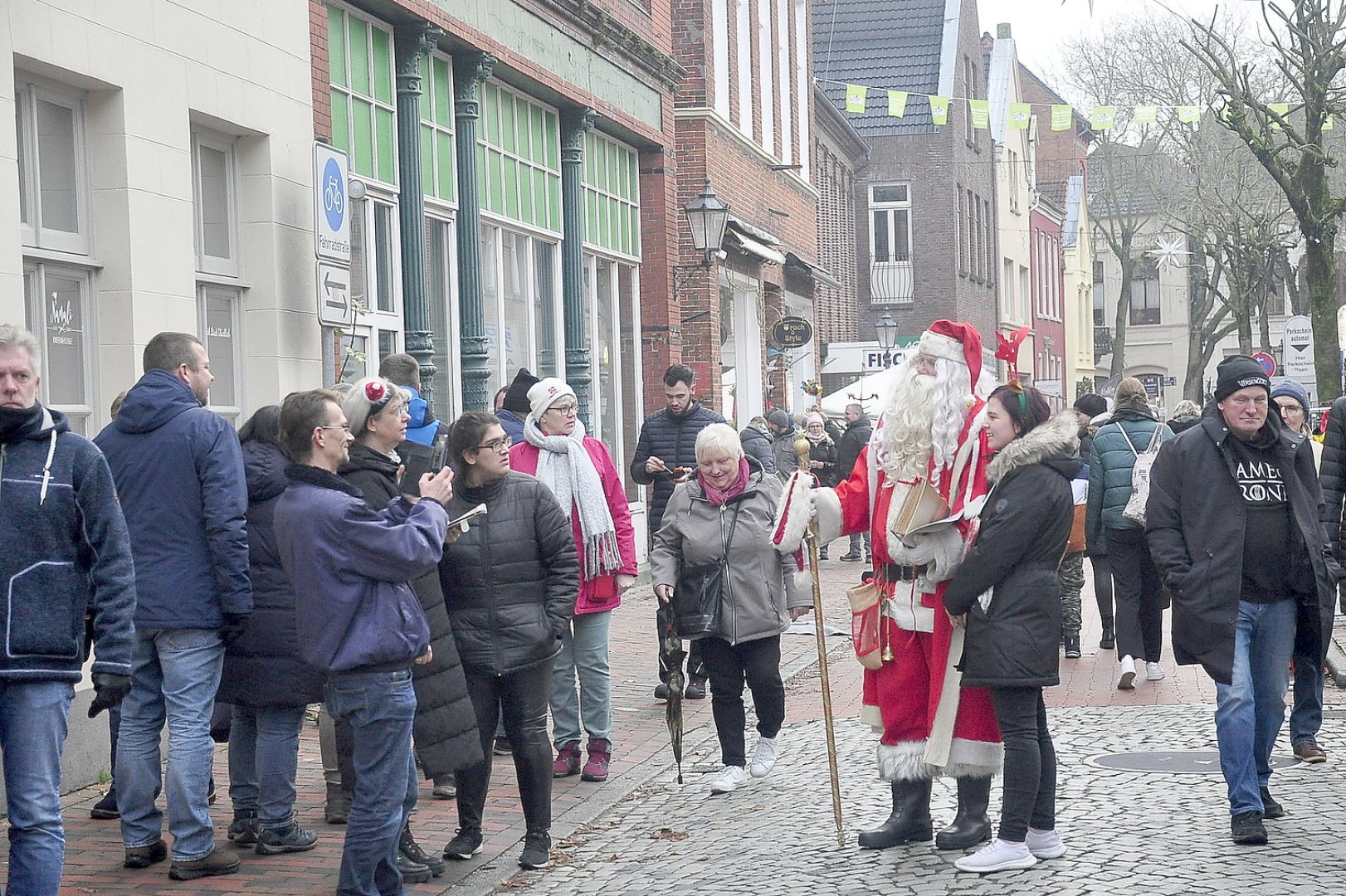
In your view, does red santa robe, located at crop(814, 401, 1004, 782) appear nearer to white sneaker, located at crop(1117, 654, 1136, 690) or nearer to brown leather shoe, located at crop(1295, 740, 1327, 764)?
brown leather shoe, located at crop(1295, 740, 1327, 764)

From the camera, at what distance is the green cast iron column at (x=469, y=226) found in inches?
542

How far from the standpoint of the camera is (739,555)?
7.90m

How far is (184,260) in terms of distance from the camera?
363 inches

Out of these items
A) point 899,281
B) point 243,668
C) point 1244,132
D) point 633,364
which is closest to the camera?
point 243,668

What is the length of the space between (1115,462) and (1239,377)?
4001 mm

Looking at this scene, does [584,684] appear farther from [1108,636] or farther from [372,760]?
[1108,636]

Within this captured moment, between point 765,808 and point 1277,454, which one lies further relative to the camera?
point 765,808

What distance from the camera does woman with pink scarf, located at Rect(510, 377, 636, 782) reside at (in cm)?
814

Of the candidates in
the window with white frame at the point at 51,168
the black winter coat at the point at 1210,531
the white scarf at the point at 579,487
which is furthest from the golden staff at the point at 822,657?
the window with white frame at the point at 51,168

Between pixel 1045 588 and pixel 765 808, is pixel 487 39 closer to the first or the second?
pixel 765 808

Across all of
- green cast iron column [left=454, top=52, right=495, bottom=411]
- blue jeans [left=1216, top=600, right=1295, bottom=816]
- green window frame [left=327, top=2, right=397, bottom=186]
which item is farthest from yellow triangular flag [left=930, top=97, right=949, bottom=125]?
blue jeans [left=1216, top=600, right=1295, bottom=816]

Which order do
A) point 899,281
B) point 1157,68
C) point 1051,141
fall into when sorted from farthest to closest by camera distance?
point 1051,141, point 899,281, point 1157,68

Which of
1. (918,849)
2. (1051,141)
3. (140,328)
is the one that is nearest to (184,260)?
(140,328)

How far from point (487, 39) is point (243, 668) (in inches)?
334
